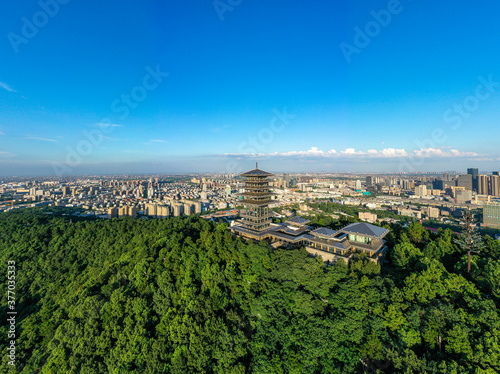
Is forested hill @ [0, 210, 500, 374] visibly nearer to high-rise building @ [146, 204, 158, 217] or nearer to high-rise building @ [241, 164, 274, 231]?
high-rise building @ [241, 164, 274, 231]

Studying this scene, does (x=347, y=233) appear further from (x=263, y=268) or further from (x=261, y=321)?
(x=261, y=321)

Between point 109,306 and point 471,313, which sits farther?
point 109,306

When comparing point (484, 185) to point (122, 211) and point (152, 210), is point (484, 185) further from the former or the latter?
point (122, 211)

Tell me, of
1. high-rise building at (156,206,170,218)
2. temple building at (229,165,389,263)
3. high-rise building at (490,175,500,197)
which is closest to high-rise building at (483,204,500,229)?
high-rise building at (490,175,500,197)

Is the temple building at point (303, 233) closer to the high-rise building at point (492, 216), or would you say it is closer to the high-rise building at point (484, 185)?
the high-rise building at point (492, 216)

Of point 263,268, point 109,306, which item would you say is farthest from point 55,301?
point 263,268

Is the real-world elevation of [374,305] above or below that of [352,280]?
below
